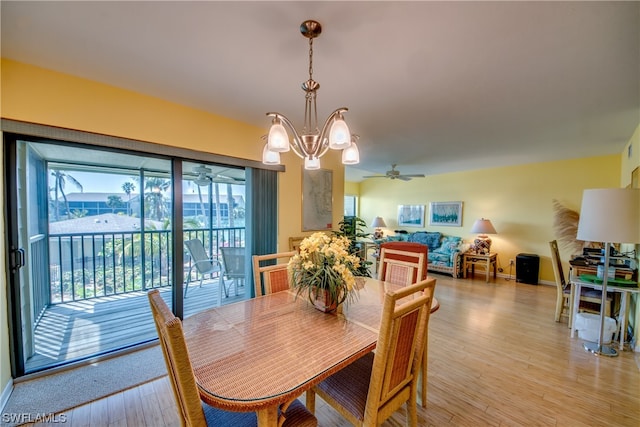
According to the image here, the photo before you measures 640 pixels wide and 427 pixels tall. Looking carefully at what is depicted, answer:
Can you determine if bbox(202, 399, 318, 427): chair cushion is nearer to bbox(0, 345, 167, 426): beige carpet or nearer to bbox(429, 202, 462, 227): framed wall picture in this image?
bbox(0, 345, 167, 426): beige carpet

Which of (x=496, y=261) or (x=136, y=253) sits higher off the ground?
(x=136, y=253)

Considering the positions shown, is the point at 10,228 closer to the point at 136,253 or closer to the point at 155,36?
the point at 155,36

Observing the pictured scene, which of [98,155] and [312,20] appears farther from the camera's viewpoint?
[98,155]

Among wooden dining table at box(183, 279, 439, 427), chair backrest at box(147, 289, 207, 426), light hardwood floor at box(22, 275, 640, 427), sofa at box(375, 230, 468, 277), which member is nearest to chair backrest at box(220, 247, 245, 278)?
light hardwood floor at box(22, 275, 640, 427)

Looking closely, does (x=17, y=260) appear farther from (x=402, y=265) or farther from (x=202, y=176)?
(x=402, y=265)

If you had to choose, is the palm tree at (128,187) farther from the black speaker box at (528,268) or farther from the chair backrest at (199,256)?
the black speaker box at (528,268)

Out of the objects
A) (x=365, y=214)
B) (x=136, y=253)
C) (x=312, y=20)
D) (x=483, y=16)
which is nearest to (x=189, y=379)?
(x=312, y=20)

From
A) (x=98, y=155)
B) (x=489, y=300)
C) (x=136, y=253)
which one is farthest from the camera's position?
(x=489, y=300)

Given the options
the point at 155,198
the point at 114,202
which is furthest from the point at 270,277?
the point at 114,202

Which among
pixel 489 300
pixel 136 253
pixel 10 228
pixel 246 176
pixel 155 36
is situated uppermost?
pixel 155 36

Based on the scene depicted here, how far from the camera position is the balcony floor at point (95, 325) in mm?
2410

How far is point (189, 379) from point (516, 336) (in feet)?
11.5

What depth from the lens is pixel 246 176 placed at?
10.4ft

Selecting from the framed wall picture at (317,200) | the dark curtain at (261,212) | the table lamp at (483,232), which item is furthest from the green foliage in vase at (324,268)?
the table lamp at (483,232)
